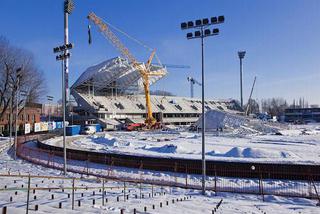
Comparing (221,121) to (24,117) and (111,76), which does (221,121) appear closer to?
(24,117)

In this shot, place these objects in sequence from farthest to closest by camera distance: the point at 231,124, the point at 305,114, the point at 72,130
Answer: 1. the point at 305,114
2. the point at 231,124
3. the point at 72,130

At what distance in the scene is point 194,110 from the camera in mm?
129625

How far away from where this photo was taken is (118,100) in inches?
4382

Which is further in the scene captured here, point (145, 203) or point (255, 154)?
point (255, 154)

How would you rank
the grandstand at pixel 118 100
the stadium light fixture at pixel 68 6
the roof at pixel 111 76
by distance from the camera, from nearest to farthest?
the stadium light fixture at pixel 68 6 < the grandstand at pixel 118 100 < the roof at pixel 111 76

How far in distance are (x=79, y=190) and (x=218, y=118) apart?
61.8 meters

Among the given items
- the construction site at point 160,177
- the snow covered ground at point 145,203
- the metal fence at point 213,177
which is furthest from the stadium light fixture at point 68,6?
the snow covered ground at point 145,203

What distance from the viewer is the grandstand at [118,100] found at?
98.3 m

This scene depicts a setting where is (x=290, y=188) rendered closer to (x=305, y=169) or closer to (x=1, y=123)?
(x=305, y=169)

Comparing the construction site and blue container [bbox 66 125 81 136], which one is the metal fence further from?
blue container [bbox 66 125 81 136]

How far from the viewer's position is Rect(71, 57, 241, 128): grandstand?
3871 inches

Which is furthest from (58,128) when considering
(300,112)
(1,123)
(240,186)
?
(300,112)

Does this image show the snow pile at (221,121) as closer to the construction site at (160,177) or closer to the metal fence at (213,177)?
the construction site at (160,177)

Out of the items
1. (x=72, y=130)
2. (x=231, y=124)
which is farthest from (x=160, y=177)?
(x=231, y=124)
